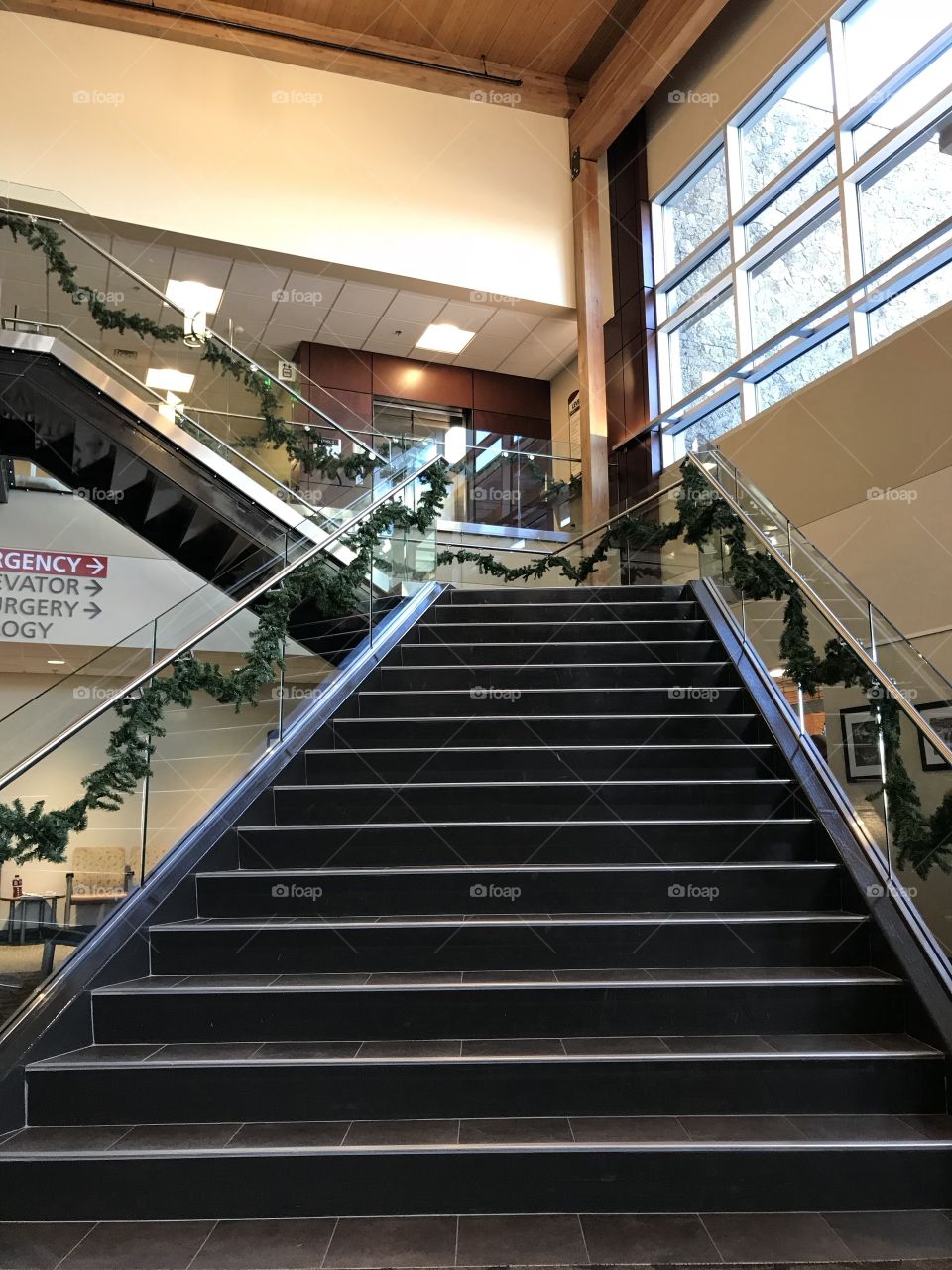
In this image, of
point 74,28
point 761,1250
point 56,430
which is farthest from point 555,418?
point 761,1250

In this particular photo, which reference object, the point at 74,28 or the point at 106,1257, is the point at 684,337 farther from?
the point at 106,1257

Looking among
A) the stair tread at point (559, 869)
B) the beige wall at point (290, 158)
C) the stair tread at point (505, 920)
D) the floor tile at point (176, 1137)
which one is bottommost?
the floor tile at point (176, 1137)

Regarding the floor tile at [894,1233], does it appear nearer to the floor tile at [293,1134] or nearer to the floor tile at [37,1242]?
the floor tile at [293,1134]

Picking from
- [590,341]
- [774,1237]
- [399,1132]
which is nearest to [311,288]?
[590,341]

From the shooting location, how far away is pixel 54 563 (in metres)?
10.1

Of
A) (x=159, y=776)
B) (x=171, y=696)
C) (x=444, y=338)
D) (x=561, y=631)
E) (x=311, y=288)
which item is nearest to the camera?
(x=159, y=776)

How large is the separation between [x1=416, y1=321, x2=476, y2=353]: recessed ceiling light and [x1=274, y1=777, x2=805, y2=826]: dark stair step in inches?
407

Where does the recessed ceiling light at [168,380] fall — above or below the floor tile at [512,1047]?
above

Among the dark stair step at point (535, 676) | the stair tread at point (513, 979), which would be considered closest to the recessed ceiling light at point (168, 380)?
the dark stair step at point (535, 676)

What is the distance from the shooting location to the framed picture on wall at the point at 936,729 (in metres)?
3.23

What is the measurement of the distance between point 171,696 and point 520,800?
1572mm

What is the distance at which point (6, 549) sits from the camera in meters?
9.98

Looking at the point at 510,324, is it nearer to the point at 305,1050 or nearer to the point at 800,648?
the point at 800,648

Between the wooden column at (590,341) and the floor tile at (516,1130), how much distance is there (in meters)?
9.92
